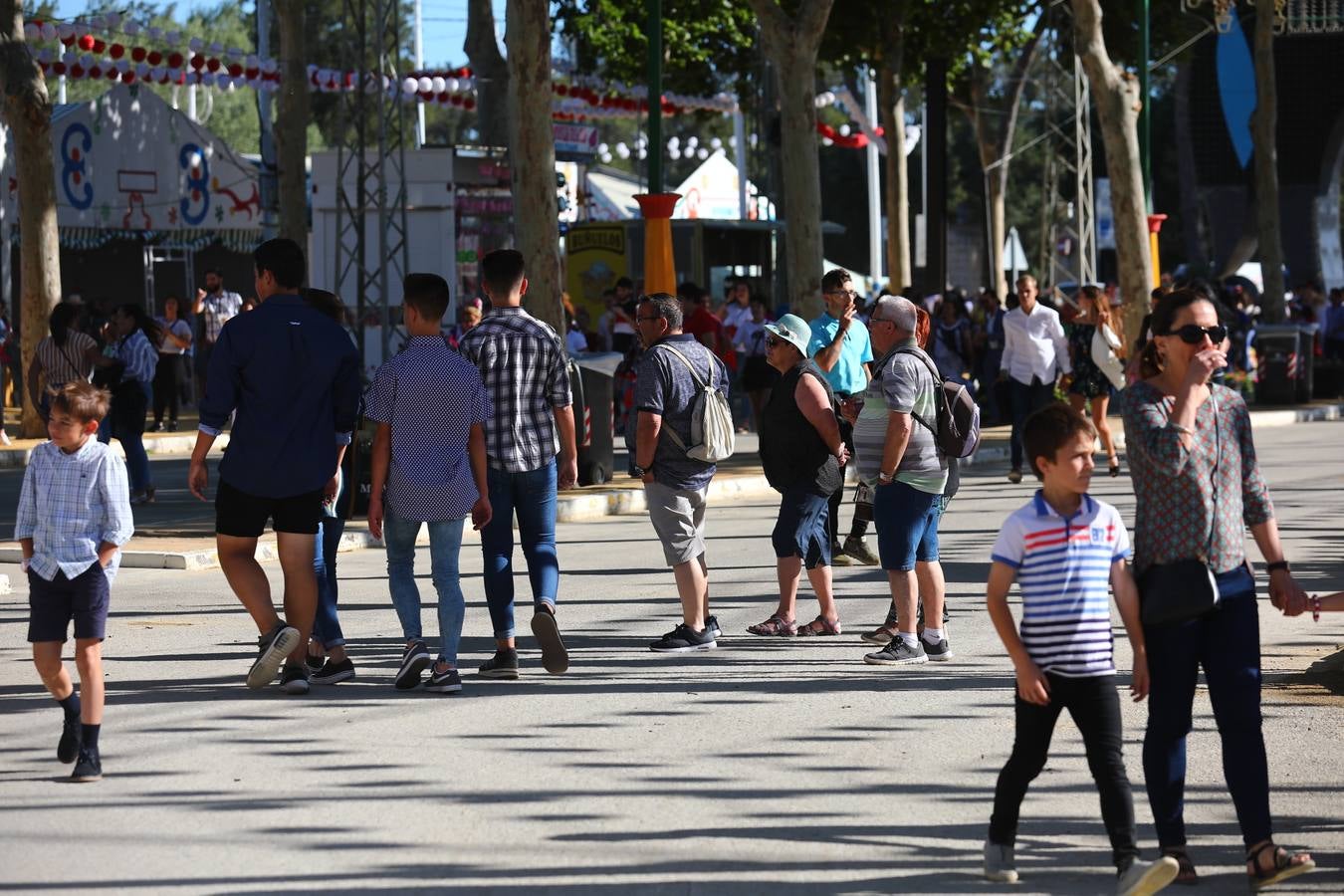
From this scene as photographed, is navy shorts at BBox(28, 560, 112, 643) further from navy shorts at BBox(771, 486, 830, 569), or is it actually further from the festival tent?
the festival tent

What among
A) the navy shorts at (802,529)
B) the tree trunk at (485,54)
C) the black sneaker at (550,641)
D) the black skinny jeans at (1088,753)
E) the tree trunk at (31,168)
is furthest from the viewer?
the tree trunk at (485,54)

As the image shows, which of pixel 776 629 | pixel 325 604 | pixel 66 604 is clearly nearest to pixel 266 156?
pixel 776 629

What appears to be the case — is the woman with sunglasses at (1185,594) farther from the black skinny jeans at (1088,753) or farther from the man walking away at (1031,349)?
the man walking away at (1031,349)

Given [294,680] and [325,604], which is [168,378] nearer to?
[325,604]

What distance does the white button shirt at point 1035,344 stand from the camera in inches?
715

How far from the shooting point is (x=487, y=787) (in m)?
7.00

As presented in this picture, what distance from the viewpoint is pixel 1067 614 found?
18.3 ft

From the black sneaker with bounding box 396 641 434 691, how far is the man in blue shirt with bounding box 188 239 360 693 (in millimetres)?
488

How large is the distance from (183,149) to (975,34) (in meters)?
14.2

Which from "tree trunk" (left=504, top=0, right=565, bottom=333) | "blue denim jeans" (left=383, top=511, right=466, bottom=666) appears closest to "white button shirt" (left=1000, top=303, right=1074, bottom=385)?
"tree trunk" (left=504, top=0, right=565, bottom=333)

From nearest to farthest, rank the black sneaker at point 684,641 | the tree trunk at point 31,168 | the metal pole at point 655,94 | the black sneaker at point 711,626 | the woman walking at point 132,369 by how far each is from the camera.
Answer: the black sneaker at point 684,641 < the black sneaker at point 711,626 < the woman walking at point 132,369 < the metal pole at point 655,94 < the tree trunk at point 31,168

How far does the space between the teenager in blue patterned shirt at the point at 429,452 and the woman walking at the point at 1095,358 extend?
9.74 m

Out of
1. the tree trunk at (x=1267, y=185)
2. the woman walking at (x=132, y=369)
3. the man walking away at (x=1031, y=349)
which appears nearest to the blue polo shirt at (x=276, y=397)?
the woman walking at (x=132, y=369)

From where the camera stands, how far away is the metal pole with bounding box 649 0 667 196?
776 inches
